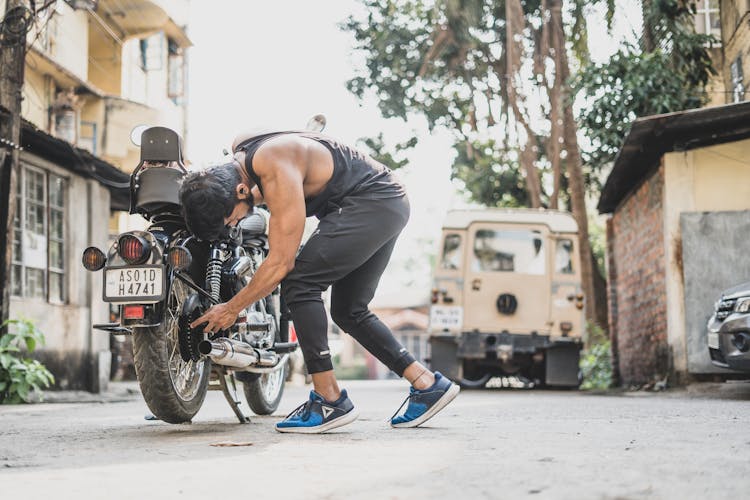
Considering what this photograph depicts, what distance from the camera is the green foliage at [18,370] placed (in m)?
11.2

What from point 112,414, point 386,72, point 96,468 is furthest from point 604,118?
point 96,468

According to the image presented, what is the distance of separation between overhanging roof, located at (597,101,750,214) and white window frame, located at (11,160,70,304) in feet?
24.5

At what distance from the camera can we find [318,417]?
213 inches

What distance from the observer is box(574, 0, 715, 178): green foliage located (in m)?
16.9

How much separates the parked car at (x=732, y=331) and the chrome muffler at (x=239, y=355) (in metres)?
5.05

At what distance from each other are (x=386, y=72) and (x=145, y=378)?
19.6m

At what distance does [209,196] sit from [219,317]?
24.7 inches

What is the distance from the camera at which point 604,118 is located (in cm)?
1769

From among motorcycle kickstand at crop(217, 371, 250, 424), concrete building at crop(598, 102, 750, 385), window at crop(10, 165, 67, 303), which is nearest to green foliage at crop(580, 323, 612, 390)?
concrete building at crop(598, 102, 750, 385)

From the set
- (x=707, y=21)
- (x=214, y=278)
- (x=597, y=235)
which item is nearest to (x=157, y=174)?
(x=214, y=278)

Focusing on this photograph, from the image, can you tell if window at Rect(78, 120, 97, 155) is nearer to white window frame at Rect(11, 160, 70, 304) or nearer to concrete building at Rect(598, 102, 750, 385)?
white window frame at Rect(11, 160, 70, 304)

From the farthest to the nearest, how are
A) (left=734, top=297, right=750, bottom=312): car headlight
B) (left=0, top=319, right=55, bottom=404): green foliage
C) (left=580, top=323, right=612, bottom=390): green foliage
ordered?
(left=580, top=323, right=612, bottom=390): green foliage
(left=0, top=319, right=55, bottom=404): green foliage
(left=734, top=297, right=750, bottom=312): car headlight

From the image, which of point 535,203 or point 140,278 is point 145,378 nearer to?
point 140,278

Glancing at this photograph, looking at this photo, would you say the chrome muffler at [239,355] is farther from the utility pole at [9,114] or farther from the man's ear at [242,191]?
the utility pole at [9,114]
